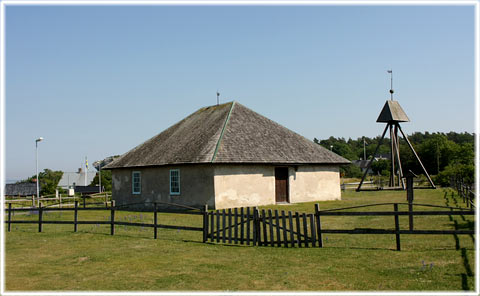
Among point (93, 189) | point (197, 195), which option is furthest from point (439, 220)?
point (93, 189)

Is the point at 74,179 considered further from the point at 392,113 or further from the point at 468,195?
the point at 468,195

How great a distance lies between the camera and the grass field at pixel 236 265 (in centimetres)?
824

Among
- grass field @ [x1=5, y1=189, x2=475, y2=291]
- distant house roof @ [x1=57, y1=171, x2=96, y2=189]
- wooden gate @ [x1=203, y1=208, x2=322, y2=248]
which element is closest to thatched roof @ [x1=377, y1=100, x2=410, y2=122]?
grass field @ [x1=5, y1=189, x2=475, y2=291]

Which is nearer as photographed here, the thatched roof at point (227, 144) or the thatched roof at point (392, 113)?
the thatched roof at point (227, 144)

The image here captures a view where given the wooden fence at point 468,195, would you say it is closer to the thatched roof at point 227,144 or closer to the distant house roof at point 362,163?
the thatched roof at point 227,144

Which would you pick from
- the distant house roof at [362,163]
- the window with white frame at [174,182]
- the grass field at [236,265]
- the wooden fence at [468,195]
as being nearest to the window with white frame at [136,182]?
the window with white frame at [174,182]

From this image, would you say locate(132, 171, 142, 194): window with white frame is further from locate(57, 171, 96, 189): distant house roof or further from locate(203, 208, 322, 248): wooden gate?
locate(57, 171, 96, 189): distant house roof

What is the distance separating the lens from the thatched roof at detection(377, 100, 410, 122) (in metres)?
33.0

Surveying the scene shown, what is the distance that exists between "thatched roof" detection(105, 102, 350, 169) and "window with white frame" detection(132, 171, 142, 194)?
743 millimetres

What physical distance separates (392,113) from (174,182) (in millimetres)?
16899

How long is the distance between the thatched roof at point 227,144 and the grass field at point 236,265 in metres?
12.1

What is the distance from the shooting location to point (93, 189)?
66.9 metres

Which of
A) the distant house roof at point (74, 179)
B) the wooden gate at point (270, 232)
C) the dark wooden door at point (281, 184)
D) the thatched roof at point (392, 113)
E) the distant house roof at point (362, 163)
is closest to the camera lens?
the wooden gate at point (270, 232)

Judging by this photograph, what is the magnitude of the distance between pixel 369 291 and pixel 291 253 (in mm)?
3747
